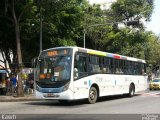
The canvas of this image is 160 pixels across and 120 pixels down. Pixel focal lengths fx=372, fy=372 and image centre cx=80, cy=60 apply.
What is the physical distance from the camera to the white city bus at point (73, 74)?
59.0 ft

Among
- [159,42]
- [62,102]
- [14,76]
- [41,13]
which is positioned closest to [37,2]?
[41,13]

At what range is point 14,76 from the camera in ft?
95.7

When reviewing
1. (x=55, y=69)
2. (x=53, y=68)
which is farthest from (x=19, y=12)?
(x=55, y=69)

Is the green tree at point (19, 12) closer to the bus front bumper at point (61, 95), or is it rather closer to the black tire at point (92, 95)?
the black tire at point (92, 95)

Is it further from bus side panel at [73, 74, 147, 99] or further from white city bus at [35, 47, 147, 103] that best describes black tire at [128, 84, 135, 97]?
white city bus at [35, 47, 147, 103]

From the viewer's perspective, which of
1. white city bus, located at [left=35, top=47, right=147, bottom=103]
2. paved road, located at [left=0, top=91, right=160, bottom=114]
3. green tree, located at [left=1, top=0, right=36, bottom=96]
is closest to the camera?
paved road, located at [left=0, top=91, right=160, bottom=114]

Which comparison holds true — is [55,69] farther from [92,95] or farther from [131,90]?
[131,90]

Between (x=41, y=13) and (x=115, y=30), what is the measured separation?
1924cm

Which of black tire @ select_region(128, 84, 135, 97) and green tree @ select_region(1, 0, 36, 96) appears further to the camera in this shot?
black tire @ select_region(128, 84, 135, 97)

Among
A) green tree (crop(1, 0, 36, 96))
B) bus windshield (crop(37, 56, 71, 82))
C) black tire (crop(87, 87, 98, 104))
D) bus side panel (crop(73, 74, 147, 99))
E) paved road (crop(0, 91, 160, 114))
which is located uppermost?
green tree (crop(1, 0, 36, 96))

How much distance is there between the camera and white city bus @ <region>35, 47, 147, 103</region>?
59.0 feet

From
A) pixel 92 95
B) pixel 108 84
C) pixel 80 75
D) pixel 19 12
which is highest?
pixel 19 12

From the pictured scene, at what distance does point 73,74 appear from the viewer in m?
18.0

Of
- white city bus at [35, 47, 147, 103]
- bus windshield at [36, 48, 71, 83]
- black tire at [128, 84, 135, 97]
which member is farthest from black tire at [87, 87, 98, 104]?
black tire at [128, 84, 135, 97]
